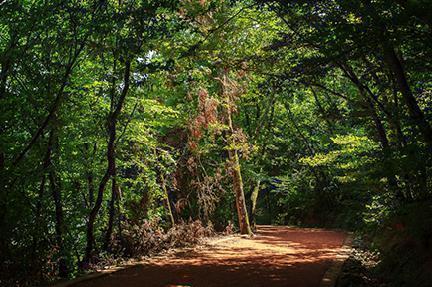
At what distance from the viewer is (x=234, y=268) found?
8125 mm

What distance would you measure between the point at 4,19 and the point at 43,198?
358cm

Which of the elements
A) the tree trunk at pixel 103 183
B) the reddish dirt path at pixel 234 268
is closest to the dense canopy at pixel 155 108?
the tree trunk at pixel 103 183

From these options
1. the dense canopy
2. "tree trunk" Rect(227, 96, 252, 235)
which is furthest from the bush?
"tree trunk" Rect(227, 96, 252, 235)

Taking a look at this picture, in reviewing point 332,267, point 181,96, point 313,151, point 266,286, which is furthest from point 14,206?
point 313,151

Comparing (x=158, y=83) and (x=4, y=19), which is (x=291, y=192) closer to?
(x=158, y=83)

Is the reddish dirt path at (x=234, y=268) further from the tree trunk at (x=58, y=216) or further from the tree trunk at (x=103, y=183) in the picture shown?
the tree trunk at (x=58, y=216)

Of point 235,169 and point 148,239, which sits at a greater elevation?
point 235,169

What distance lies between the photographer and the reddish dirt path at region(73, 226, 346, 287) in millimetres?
6793

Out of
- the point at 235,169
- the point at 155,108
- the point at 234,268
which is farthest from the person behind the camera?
the point at 235,169

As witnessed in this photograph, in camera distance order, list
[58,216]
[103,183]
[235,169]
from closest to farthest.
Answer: [58,216], [103,183], [235,169]

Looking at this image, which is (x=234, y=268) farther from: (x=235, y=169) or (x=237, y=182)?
(x=237, y=182)

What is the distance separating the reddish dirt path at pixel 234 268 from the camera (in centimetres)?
679

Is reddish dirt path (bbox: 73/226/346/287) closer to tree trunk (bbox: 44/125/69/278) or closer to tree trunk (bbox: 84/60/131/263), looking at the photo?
tree trunk (bbox: 84/60/131/263)

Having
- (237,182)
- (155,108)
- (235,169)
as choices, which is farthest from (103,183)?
(237,182)
